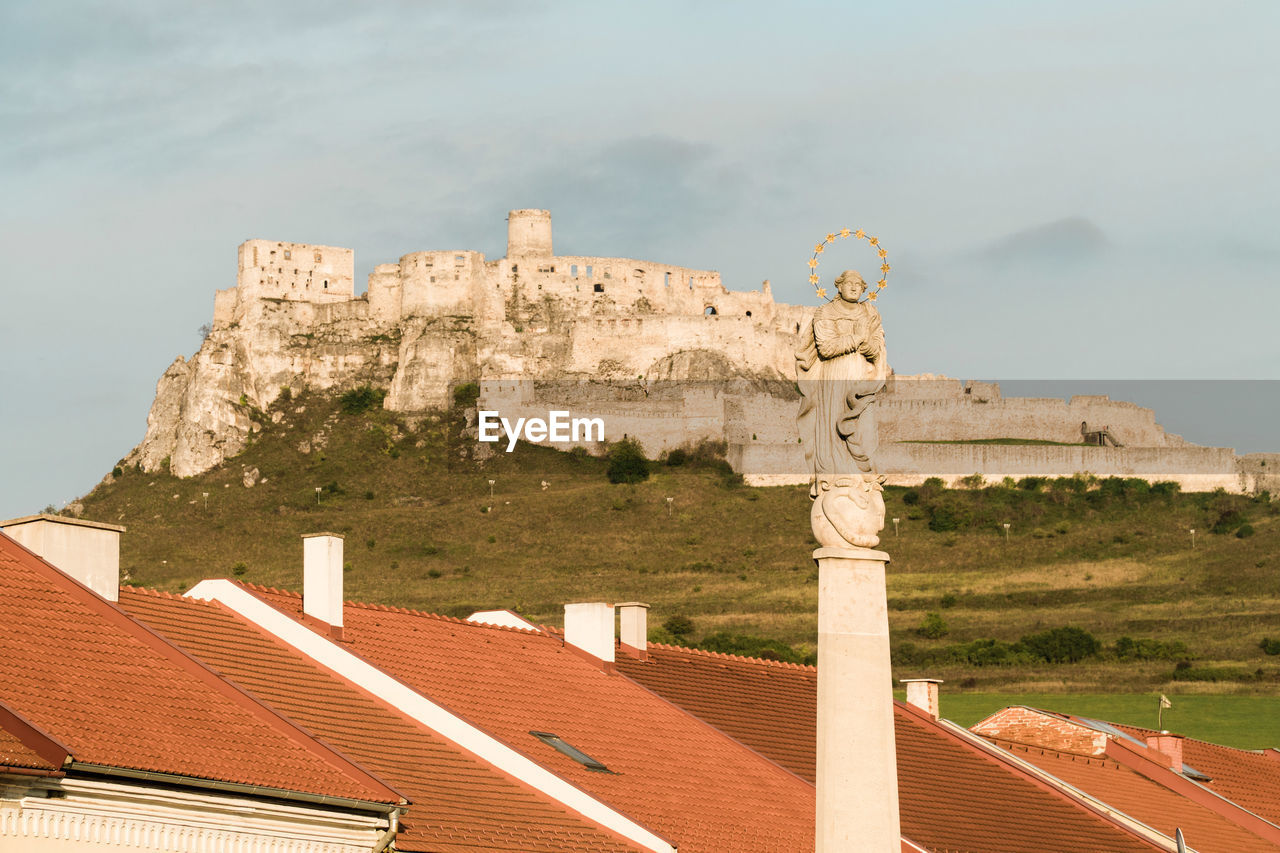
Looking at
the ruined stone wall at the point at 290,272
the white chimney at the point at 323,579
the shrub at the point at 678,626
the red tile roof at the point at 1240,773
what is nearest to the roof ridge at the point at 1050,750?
the red tile roof at the point at 1240,773

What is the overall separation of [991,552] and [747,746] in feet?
276

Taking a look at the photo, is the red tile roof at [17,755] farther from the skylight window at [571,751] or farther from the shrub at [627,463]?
the shrub at [627,463]

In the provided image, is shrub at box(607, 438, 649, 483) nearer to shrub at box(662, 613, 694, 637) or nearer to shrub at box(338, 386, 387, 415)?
shrub at box(338, 386, 387, 415)

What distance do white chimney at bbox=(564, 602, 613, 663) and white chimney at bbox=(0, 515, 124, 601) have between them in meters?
8.26

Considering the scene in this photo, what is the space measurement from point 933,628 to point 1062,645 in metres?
6.62

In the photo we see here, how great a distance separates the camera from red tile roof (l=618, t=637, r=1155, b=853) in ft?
75.8

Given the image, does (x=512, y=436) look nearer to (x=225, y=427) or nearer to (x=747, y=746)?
(x=225, y=427)

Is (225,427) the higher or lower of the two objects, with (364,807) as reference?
higher

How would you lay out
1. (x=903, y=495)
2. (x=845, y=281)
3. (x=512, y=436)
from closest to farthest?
1. (x=845, y=281)
2. (x=903, y=495)
3. (x=512, y=436)

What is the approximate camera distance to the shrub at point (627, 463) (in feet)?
390

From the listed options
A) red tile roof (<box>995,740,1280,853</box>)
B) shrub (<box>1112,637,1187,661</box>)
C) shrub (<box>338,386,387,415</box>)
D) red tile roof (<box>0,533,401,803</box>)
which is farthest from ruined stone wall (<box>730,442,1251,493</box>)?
A: red tile roof (<box>0,533,401,803</box>)

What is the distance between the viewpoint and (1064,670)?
7512cm

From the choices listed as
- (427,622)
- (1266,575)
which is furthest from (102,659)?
(1266,575)

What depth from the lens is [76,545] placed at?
16188 mm
